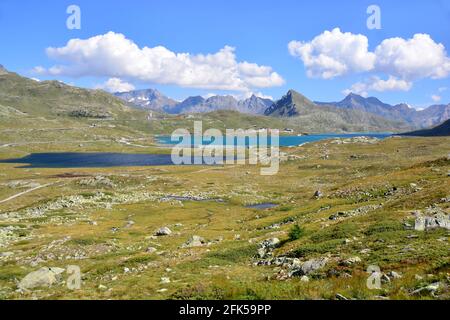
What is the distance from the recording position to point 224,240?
163 feet

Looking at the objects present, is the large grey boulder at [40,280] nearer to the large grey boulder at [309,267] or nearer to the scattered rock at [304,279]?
the large grey boulder at [309,267]

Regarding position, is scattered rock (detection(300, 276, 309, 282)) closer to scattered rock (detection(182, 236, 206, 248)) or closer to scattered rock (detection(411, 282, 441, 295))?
scattered rock (detection(411, 282, 441, 295))

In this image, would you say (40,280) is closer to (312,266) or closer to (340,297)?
(312,266)

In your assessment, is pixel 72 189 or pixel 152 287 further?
pixel 72 189

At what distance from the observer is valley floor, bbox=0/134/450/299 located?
20.2 metres

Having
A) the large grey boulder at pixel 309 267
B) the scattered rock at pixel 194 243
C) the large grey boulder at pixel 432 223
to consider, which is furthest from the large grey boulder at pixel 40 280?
the large grey boulder at pixel 432 223

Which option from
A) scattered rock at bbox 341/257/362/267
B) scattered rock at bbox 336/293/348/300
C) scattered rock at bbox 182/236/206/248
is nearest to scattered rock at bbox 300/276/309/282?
scattered rock at bbox 341/257/362/267

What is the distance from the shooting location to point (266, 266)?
2923 cm

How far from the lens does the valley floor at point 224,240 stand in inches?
794

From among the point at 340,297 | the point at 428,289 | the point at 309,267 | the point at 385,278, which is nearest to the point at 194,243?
the point at 309,267

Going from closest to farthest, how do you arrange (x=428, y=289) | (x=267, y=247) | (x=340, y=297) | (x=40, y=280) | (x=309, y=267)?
(x=428, y=289), (x=340, y=297), (x=309, y=267), (x=40, y=280), (x=267, y=247)
